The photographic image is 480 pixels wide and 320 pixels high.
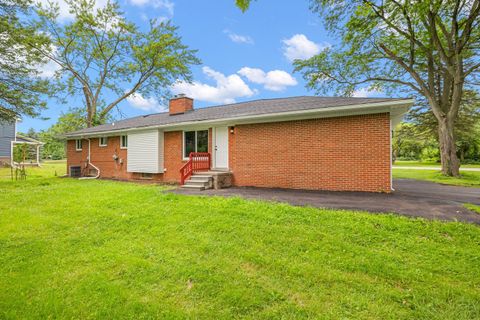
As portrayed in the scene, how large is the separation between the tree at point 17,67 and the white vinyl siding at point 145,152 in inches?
206

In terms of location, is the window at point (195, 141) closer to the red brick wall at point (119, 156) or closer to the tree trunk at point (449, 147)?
the red brick wall at point (119, 156)

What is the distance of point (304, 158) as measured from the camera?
845 cm

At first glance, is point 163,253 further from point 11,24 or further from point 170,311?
point 11,24

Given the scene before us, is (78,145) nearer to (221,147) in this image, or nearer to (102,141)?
(102,141)

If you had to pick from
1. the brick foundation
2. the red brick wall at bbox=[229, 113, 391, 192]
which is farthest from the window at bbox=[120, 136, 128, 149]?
the red brick wall at bbox=[229, 113, 391, 192]

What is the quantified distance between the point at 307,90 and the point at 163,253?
17.0 meters

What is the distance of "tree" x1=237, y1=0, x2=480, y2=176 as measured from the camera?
12305 mm

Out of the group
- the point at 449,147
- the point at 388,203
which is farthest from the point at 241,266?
the point at 449,147

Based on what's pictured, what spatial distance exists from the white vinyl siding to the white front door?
3142 mm

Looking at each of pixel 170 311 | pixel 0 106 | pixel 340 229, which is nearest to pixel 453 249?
pixel 340 229

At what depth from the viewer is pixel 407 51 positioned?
15.8 m

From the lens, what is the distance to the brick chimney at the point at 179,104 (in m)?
14.5

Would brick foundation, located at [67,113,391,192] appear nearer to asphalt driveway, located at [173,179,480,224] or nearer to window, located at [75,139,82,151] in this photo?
asphalt driveway, located at [173,179,480,224]

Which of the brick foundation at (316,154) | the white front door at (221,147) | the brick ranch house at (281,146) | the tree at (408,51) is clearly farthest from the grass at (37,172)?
the tree at (408,51)
